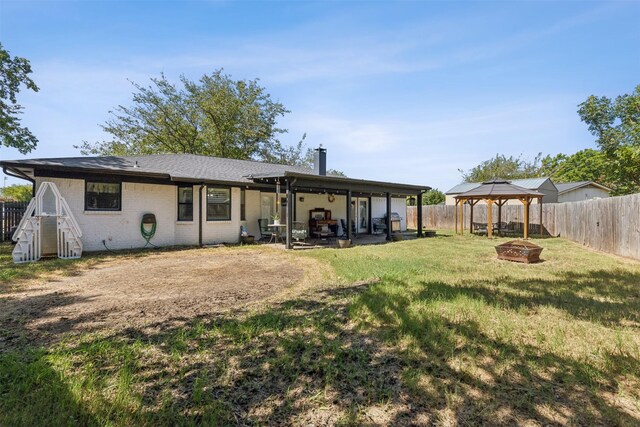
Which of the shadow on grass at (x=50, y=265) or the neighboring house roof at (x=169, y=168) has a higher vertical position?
the neighboring house roof at (x=169, y=168)

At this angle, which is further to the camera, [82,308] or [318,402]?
[82,308]

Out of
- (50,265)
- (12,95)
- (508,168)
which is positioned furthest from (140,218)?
(508,168)

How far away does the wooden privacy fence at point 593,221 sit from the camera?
8547 millimetres

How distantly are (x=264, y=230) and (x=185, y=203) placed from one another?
339 centimetres

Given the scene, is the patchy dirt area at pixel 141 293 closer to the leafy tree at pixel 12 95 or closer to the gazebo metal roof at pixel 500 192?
the leafy tree at pixel 12 95

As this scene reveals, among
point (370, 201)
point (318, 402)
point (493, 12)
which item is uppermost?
point (493, 12)

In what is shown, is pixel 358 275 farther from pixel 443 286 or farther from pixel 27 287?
pixel 27 287

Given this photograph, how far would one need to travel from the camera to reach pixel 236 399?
7.74 feet

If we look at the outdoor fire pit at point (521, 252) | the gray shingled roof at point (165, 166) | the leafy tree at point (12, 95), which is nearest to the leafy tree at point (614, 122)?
the outdoor fire pit at point (521, 252)

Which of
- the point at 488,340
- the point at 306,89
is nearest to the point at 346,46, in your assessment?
the point at 306,89

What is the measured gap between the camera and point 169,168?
11.5m

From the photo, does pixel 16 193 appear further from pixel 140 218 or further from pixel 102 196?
pixel 140 218

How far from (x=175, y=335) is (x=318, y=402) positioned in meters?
1.90

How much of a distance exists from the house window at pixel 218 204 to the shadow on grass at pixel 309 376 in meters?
8.26
